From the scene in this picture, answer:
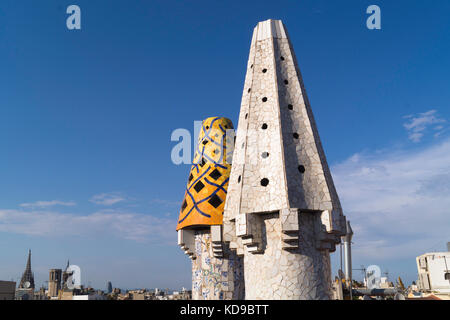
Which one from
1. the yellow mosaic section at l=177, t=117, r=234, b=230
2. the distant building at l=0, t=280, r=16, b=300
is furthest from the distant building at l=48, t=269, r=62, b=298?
the yellow mosaic section at l=177, t=117, r=234, b=230

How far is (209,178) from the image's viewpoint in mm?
14938

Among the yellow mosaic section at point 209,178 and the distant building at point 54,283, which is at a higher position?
the yellow mosaic section at point 209,178

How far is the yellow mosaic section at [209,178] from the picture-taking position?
1443 cm

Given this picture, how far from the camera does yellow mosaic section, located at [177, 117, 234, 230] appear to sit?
14425 millimetres

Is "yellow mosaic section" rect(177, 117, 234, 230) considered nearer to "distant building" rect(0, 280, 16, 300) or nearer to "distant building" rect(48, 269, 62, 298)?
"distant building" rect(0, 280, 16, 300)

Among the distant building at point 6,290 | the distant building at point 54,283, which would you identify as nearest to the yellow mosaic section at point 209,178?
the distant building at point 6,290

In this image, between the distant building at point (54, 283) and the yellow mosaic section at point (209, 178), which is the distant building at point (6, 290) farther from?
the distant building at point (54, 283)

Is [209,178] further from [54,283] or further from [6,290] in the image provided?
[54,283]

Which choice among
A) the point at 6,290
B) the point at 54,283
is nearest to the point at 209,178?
the point at 6,290

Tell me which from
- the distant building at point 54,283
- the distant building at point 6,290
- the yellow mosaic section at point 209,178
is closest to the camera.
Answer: the yellow mosaic section at point 209,178

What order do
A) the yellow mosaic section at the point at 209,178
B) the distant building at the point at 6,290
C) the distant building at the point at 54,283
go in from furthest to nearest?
the distant building at the point at 54,283
the distant building at the point at 6,290
the yellow mosaic section at the point at 209,178

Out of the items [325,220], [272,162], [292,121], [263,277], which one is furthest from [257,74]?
[263,277]

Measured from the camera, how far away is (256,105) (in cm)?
1085

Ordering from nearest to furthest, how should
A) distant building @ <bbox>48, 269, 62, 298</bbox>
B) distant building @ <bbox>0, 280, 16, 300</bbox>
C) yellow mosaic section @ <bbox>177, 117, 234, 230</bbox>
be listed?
1. yellow mosaic section @ <bbox>177, 117, 234, 230</bbox>
2. distant building @ <bbox>0, 280, 16, 300</bbox>
3. distant building @ <bbox>48, 269, 62, 298</bbox>
